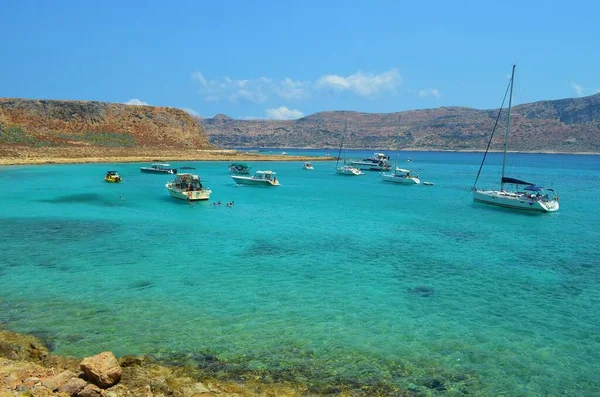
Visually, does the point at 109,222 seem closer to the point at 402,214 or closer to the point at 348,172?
the point at 402,214

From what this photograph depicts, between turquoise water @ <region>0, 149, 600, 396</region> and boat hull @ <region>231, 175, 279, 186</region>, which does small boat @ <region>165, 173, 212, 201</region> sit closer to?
turquoise water @ <region>0, 149, 600, 396</region>

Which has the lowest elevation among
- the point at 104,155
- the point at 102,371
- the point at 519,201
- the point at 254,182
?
the point at 254,182

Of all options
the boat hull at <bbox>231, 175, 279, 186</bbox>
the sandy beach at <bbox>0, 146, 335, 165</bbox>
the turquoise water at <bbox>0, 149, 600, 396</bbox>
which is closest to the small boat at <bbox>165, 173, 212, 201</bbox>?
the turquoise water at <bbox>0, 149, 600, 396</bbox>

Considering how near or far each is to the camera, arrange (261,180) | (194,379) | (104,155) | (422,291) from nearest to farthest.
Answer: (194,379)
(422,291)
(261,180)
(104,155)

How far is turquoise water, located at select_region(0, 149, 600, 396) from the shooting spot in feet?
44.3

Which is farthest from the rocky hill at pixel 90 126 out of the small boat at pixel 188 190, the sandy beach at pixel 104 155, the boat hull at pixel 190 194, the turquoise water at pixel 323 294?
the turquoise water at pixel 323 294

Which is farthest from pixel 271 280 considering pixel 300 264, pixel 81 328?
pixel 81 328

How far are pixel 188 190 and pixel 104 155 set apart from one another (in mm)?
70613

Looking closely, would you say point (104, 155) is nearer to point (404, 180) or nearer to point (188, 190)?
point (404, 180)

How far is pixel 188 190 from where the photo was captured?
47094 millimetres

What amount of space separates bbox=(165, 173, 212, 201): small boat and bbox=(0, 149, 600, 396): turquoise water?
7811 millimetres

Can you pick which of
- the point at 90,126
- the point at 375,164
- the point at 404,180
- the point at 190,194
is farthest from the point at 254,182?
the point at 90,126

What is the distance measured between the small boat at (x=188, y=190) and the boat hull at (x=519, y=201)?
28.6 m

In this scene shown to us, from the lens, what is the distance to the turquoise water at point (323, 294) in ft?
44.3
